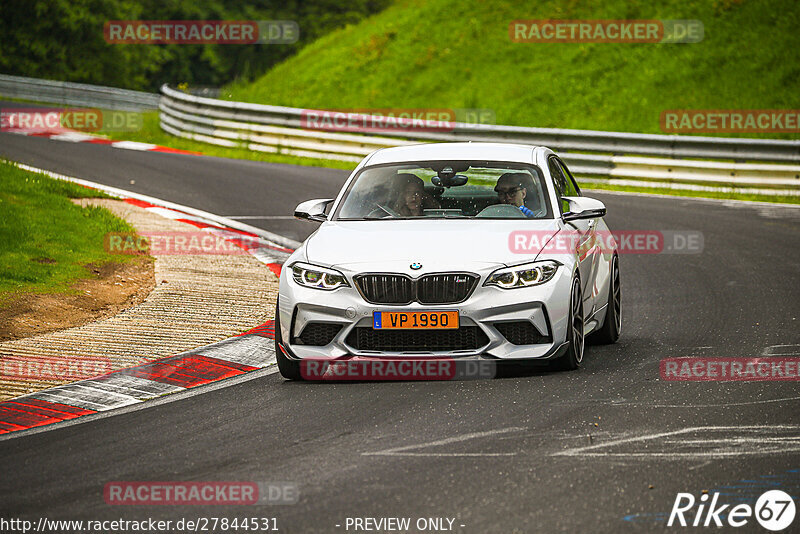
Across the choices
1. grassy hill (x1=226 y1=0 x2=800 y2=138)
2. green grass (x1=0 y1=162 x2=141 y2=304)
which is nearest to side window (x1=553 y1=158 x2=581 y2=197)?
green grass (x1=0 y1=162 x2=141 y2=304)

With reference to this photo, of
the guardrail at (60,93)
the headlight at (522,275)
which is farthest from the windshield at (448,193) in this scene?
the guardrail at (60,93)

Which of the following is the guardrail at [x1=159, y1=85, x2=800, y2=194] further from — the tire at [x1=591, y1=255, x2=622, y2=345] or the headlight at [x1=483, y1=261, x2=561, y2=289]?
the headlight at [x1=483, y1=261, x2=561, y2=289]

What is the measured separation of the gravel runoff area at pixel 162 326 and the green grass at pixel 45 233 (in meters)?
0.87

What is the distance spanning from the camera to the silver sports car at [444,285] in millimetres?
7992

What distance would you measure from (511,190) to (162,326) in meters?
3.19

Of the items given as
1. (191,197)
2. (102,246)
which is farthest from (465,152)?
(191,197)

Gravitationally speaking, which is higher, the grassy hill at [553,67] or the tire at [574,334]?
the grassy hill at [553,67]

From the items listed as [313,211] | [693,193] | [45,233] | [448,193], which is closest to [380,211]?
[313,211]

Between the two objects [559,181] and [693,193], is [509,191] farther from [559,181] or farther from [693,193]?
[693,193]

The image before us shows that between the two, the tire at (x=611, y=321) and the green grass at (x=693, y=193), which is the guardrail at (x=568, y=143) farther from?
the tire at (x=611, y=321)

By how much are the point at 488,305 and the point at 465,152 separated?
2.19 meters

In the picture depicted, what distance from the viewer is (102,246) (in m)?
13.9

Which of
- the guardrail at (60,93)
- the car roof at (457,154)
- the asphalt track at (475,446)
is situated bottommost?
the asphalt track at (475,446)

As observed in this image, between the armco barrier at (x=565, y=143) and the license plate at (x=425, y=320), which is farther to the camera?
the armco barrier at (x=565, y=143)
